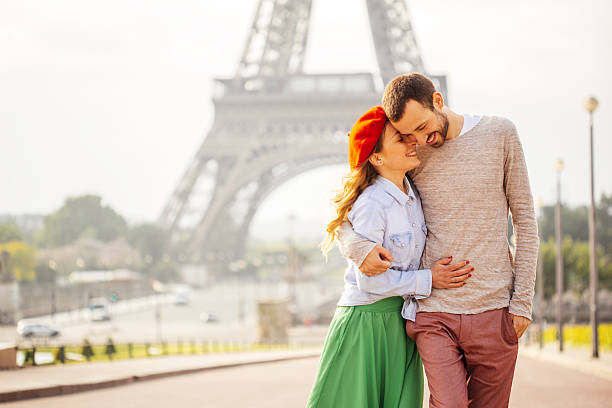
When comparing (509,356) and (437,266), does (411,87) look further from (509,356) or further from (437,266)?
(509,356)

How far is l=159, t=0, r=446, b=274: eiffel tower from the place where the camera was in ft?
114

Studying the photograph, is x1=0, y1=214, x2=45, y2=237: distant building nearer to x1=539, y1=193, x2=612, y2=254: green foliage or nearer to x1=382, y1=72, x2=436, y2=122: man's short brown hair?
x1=539, y1=193, x2=612, y2=254: green foliage

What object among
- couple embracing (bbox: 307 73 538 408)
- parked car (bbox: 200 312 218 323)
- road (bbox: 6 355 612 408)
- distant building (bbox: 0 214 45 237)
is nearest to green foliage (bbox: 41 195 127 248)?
distant building (bbox: 0 214 45 237)

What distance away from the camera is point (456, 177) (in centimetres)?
320

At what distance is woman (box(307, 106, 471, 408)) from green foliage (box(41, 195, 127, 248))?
5095 centimetres

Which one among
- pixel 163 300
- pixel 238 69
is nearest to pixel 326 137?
pixel 238 69

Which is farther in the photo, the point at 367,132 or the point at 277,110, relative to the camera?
the point at 277,110

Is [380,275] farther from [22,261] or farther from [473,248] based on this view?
[22,261]

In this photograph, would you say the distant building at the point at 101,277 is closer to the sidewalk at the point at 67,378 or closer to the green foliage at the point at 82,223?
the green foliage at the point at 82,223

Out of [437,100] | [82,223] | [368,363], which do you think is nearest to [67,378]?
[368,363]

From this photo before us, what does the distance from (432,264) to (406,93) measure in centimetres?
73

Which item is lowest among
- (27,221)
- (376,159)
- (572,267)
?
(572,267)

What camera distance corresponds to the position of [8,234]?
40.5 metres

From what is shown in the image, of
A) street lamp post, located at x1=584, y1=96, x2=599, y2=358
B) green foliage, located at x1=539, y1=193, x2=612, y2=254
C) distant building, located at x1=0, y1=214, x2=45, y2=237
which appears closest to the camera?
street lamp post, located at x1=584, y1=96, x2=599, y2=358
